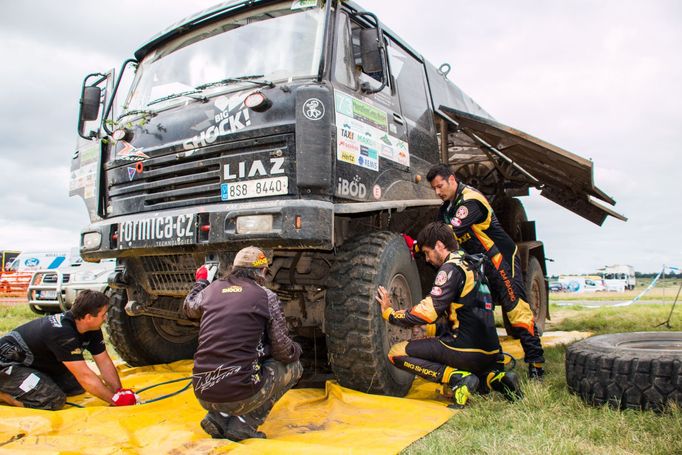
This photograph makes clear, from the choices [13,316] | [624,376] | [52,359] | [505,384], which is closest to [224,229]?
[52,359]

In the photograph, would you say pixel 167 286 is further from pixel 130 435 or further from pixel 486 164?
pixel 486 164

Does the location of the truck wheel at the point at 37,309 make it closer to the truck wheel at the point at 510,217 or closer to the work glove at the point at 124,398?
the work glove at the point at 124,398

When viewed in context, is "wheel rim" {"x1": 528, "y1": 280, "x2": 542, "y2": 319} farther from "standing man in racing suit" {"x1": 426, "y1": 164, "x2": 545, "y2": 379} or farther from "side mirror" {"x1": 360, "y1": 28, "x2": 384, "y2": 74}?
"side mirror" {"x1": 360, "y1": 28, "x2": 384, "y2": 74}

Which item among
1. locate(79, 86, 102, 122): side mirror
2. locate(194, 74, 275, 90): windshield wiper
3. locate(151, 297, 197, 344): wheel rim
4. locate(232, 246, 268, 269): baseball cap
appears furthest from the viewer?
locate(151, 297, 197, 344): wheel rim

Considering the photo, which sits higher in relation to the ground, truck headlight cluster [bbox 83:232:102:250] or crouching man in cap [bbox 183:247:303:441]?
truck headlight cluster [bbox 83:232:102:250]

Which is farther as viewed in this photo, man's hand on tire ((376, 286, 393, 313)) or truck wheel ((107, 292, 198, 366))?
truck wheel ((107, 292, 198, 366))

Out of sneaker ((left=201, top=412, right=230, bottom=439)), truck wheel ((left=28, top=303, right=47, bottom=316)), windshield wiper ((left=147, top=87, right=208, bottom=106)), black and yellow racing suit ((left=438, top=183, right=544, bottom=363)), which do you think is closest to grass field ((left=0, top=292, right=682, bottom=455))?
black and yellow racing suit ((left=438, top=183, right=544, bottom=363))

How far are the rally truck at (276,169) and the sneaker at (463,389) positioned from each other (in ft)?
1.65

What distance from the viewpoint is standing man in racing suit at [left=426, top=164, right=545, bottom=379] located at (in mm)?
4703

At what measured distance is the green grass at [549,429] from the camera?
271 cm

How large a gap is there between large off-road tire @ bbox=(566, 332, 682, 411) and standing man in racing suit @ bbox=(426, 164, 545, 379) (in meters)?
0.91

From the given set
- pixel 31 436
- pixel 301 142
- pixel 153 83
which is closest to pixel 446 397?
pixel 301 142

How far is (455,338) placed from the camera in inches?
159

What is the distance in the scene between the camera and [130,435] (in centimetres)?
323
